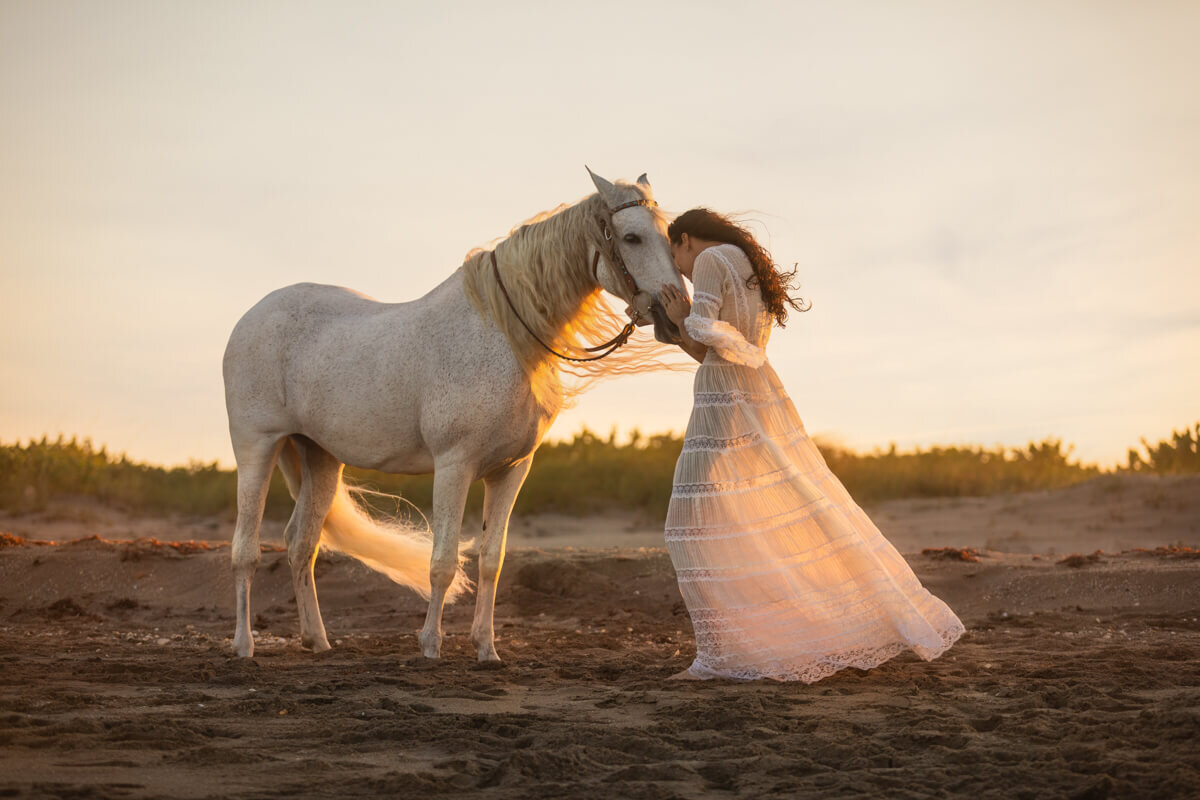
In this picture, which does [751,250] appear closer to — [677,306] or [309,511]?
[677,306]

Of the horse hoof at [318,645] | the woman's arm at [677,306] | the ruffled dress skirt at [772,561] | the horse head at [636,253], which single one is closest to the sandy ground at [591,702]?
the horse hoof at [318,645]

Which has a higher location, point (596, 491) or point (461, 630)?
point (596, 491)

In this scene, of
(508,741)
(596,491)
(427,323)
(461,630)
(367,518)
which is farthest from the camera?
(596,491)

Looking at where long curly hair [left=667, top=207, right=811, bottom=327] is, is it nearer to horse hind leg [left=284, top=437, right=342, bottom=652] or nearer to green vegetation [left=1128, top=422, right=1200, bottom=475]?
horse hind leg [left=284, top=437, right=342, bottom=652]

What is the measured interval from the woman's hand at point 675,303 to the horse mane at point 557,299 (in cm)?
41

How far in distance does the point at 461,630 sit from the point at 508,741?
13.4ft

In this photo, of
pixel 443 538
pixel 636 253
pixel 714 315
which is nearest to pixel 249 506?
pixel 443 538

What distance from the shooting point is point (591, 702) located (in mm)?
4324

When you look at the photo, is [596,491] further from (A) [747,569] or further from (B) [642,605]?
(A) [747,569]

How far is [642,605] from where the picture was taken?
804 cm

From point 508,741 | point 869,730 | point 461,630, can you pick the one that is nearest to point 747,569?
point 869,730

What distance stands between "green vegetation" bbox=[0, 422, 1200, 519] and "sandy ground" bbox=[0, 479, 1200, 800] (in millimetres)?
4404

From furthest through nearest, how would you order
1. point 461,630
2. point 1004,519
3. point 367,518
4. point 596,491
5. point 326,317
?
1. point 596,491
2. point 1004,519
3. point 461,630
4. point 367,518
5. point 326,317

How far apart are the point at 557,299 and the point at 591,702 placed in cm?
202
